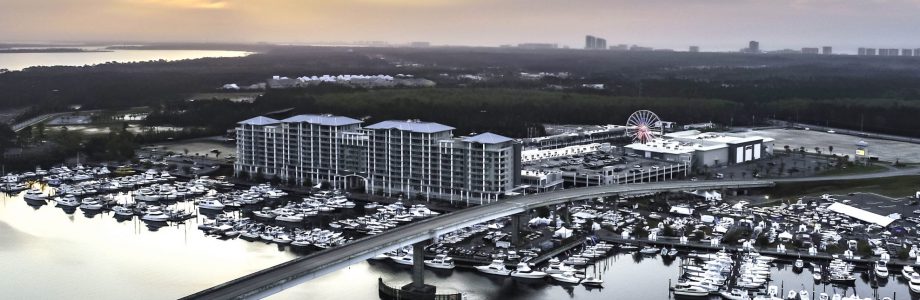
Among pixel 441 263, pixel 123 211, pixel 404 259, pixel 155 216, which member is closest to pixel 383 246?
pixel 441 263

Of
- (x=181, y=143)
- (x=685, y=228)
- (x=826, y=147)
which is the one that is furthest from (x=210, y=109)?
(x=685, y=228)

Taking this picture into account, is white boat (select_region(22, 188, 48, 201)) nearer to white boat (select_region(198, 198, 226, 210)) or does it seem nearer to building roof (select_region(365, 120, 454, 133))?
white boat (select_region(198, 198, 226, 210))

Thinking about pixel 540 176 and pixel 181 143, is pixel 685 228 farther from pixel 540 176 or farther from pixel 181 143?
pixel 181 143

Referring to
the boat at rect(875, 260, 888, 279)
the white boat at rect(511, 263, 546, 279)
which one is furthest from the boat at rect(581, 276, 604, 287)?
the boat at rect(875, 260, 888, 279)

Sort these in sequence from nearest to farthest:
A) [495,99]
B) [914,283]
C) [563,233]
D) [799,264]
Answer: [914,283] → [799,264] → [563,233] → [495,99]

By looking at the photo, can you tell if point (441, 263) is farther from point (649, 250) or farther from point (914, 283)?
point (914, 283)

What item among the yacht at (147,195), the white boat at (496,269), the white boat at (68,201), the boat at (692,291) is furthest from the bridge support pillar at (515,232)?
the white boat at (68,201)
